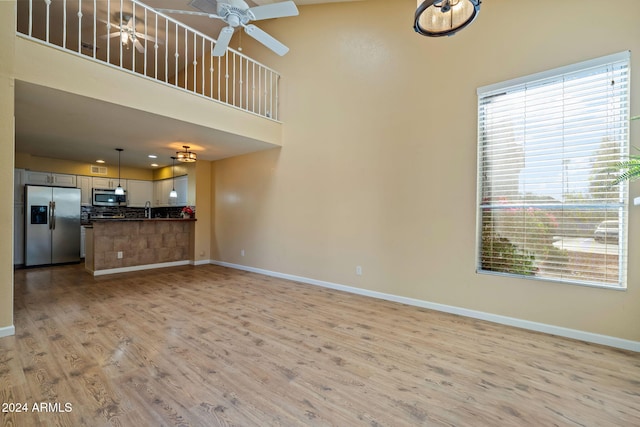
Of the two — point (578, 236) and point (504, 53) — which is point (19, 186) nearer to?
point (504, 53)

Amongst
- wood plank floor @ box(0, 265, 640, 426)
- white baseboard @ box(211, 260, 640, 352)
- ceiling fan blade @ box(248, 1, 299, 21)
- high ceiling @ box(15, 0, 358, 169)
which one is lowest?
wood plank floor @ box(0, 265, 640, 426)

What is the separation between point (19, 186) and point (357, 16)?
298 inches

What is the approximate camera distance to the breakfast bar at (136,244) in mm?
5234

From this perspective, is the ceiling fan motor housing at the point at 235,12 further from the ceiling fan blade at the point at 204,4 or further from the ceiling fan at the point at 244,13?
the ceiling fan blade at the point at 204,4

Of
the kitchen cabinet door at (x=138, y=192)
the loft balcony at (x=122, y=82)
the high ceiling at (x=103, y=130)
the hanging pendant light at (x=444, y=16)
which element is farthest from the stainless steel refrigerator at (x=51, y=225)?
the hanging pendant light at (x=444, y=16)

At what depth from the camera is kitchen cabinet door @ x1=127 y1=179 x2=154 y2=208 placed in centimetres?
757

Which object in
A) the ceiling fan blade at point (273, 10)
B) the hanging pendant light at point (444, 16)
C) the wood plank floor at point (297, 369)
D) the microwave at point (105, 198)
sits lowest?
the wood plank floor at point (297, 369)

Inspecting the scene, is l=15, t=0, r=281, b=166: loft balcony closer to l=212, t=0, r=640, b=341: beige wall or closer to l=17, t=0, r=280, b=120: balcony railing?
l=17, t=0, r=280, b=120: balcony railing

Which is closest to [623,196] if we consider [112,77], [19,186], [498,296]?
[498,296]

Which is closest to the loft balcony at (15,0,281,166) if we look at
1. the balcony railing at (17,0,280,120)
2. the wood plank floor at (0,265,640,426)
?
the balcony railing at (17,0,280,120)

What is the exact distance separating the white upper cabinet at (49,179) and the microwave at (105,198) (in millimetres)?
472

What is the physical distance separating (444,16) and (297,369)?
2783 millimetres

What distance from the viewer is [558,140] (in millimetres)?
2762

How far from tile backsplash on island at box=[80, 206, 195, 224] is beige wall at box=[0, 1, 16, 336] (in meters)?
3.95
